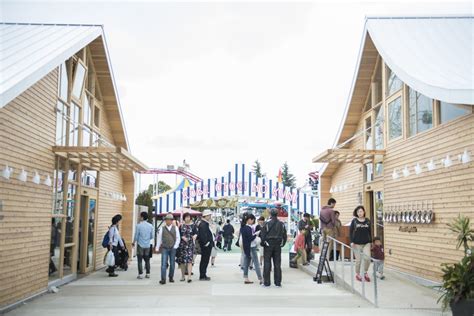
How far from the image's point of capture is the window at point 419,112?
35.5 ft

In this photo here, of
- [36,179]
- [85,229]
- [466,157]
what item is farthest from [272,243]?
[85,229]

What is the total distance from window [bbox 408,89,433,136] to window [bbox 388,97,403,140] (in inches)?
21.4

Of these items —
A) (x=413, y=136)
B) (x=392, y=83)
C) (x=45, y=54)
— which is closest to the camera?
(x=45, y=54)

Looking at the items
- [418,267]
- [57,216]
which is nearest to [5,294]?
[57,216]

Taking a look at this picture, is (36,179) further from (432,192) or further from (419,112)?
(419,112)

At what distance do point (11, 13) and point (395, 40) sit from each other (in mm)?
9568

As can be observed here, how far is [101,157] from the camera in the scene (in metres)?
11.0

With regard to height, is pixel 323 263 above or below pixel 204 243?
below

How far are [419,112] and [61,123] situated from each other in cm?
816

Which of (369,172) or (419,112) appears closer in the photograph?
(419,112)

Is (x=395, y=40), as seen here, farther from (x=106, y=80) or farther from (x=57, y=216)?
(x=57, y=216)

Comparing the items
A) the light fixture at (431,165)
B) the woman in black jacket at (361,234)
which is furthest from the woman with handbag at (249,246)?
the light fixture at (431,165)

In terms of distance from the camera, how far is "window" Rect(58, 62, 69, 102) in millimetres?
10598

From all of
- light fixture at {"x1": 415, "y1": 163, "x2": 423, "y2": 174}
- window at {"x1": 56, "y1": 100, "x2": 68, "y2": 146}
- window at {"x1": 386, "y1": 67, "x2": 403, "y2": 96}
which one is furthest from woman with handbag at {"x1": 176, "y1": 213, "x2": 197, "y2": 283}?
window at {"x1": 386, "y1": 67, "x2": 403, "y2": 96}
